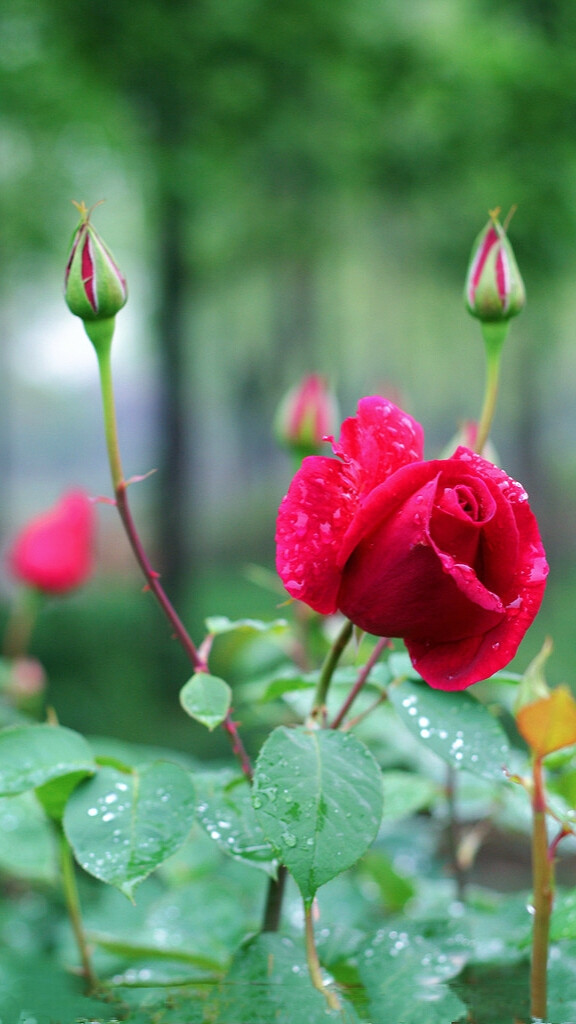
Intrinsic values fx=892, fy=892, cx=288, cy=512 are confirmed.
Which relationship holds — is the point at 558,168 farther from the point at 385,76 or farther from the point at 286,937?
the point at 286,937

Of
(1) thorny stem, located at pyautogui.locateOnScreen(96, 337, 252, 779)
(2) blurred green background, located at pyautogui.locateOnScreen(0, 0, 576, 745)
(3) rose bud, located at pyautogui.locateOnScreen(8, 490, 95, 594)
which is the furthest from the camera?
(2) blurred green background, located at pyautogui.locateOnScreen(0, 0, 576, 745)

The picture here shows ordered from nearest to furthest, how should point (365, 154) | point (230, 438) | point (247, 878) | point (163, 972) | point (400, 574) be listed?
1. point (400, 574)
2. point (163, 972)
3. point (247, 878)
4. point (365, 154)
5. point (230, 438)

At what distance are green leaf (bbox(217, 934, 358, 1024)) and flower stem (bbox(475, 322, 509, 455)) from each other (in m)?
0.28

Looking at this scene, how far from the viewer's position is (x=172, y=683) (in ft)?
12.0

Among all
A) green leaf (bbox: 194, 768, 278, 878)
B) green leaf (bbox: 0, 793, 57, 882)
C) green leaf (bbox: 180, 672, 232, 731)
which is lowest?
green leaf (bbox: 0, 793, 57, 882)

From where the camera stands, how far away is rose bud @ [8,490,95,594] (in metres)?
1.18

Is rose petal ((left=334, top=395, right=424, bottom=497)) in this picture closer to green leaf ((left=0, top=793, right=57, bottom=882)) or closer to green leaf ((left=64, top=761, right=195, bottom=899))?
green leaf ((left=64, top=761, right=195, bottom=899))

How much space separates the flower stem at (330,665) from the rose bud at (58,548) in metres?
0.79

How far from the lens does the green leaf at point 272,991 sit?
0.37m

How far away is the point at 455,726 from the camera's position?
447 millimetres

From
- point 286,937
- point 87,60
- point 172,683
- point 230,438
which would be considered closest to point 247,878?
point 286,937

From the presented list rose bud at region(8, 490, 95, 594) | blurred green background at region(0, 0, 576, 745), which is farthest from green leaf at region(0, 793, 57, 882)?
blurred green background at region(0, 0, 576, 745)

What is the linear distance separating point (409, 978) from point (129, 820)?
0.15 meters

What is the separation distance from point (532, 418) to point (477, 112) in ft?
11.3
